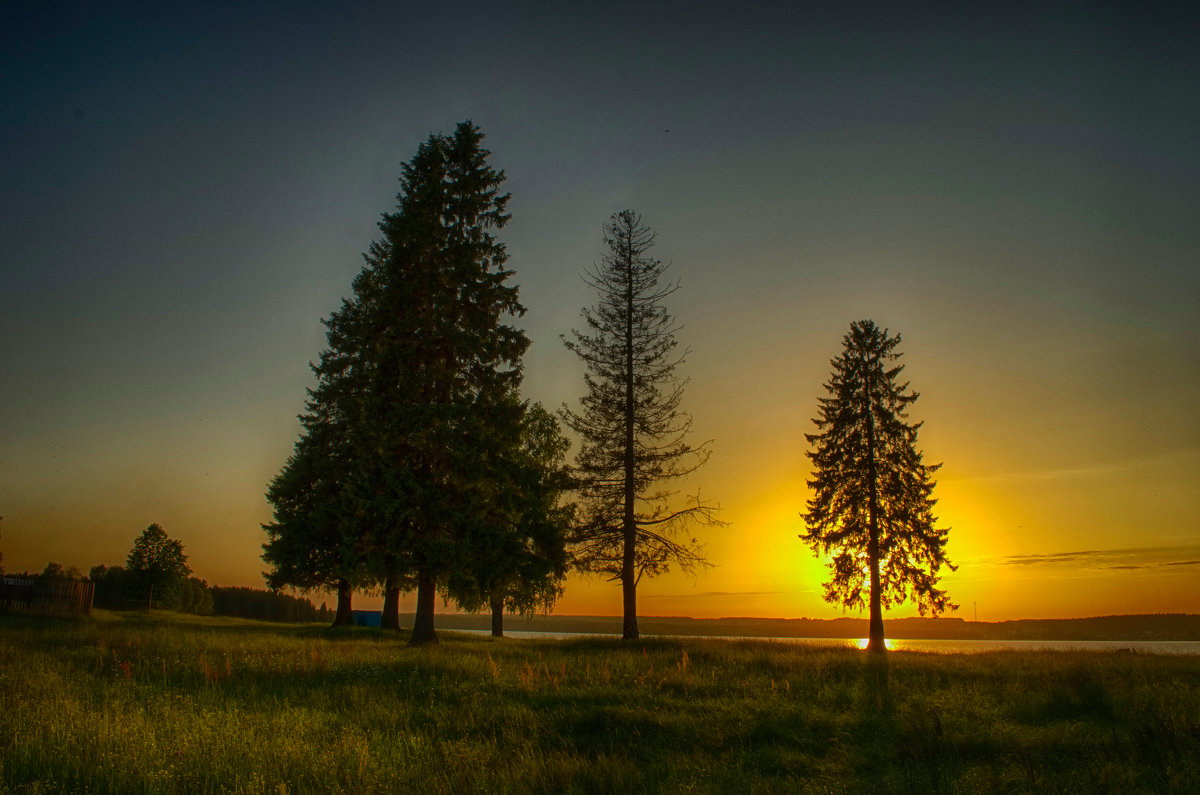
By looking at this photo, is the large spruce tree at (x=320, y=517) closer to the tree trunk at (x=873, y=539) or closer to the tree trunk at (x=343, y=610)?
the tree trunk at (x=343, y=610)

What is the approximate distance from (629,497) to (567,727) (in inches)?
677

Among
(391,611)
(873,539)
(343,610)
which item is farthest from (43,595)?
(873,539)

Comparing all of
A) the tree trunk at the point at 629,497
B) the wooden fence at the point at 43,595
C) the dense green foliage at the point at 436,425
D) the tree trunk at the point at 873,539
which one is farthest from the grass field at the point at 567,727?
the wooden fence at the point at 43,595

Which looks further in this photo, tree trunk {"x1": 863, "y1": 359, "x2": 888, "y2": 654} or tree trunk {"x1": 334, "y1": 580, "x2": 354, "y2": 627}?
tree trunk {"x1": 334, "y1": 580, "x2": 354, "y2": 627}

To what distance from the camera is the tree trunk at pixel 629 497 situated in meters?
24.6

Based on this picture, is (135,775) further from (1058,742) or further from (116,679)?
(1058,742)

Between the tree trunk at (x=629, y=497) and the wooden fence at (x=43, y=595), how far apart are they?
26329 millimetres

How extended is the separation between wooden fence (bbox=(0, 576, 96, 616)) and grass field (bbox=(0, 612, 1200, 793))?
21188 mm

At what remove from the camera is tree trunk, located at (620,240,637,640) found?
24611 millimetres

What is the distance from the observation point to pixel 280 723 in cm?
815

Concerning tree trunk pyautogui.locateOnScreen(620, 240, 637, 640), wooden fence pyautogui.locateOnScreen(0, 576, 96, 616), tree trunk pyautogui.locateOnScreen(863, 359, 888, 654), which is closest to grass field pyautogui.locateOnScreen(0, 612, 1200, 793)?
tree trunk pyautogui.locateOnScreen(620, 240, 637, 640)

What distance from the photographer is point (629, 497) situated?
26.0m

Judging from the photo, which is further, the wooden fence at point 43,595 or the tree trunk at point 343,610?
the tree trunk at point 343,610

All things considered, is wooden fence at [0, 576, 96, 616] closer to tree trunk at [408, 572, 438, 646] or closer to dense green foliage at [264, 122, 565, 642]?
dense green foliage at [264, 122, 565, 642]
